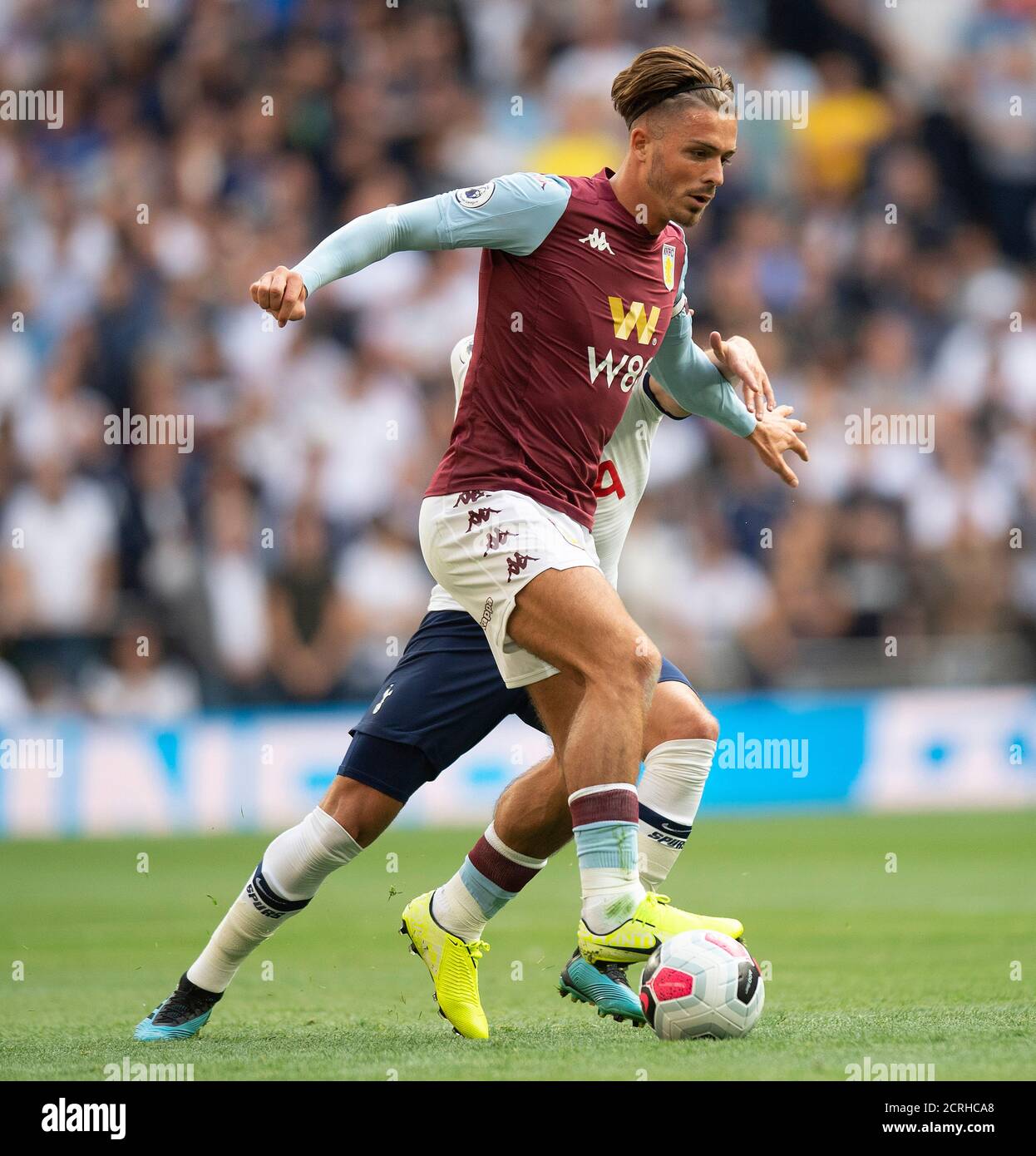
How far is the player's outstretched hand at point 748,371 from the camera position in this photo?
544 cm

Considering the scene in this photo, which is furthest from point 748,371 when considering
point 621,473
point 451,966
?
point 451,966

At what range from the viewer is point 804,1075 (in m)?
3.96

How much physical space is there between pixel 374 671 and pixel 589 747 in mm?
7182

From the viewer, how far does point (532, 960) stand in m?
6.92

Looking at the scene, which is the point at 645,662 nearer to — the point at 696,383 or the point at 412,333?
the point at 696,383

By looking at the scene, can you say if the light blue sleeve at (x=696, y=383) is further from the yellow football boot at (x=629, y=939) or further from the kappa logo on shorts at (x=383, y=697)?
the yellow football boot at (x=629, y=939)

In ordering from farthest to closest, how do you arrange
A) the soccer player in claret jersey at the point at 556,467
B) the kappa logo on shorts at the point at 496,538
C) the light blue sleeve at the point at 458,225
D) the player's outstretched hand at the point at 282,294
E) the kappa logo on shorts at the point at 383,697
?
the kappa logo on shorts at the point at 383,697, the kappa logo on shorts at the point at 496,538, the light blue sleeve at the point at 458,225, the soccer player in claret jersey at the point at 556,467, the player's outstretched hand at the point at 282,294

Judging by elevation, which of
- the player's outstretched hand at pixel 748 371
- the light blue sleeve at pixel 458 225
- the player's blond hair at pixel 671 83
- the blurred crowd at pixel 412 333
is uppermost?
the blurred crowd at pixel 412 333

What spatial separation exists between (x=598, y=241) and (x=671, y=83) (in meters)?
0.47

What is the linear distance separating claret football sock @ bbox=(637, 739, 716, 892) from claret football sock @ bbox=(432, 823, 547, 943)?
35 cm

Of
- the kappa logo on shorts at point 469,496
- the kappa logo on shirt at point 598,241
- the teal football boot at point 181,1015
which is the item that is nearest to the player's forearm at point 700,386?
the kappa logo on shirt at point 598,241

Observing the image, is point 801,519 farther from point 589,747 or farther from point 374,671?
point 589,747

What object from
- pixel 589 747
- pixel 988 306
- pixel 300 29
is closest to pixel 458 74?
pixel 300 29

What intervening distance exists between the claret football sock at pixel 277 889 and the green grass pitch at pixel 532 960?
0.20 metres
